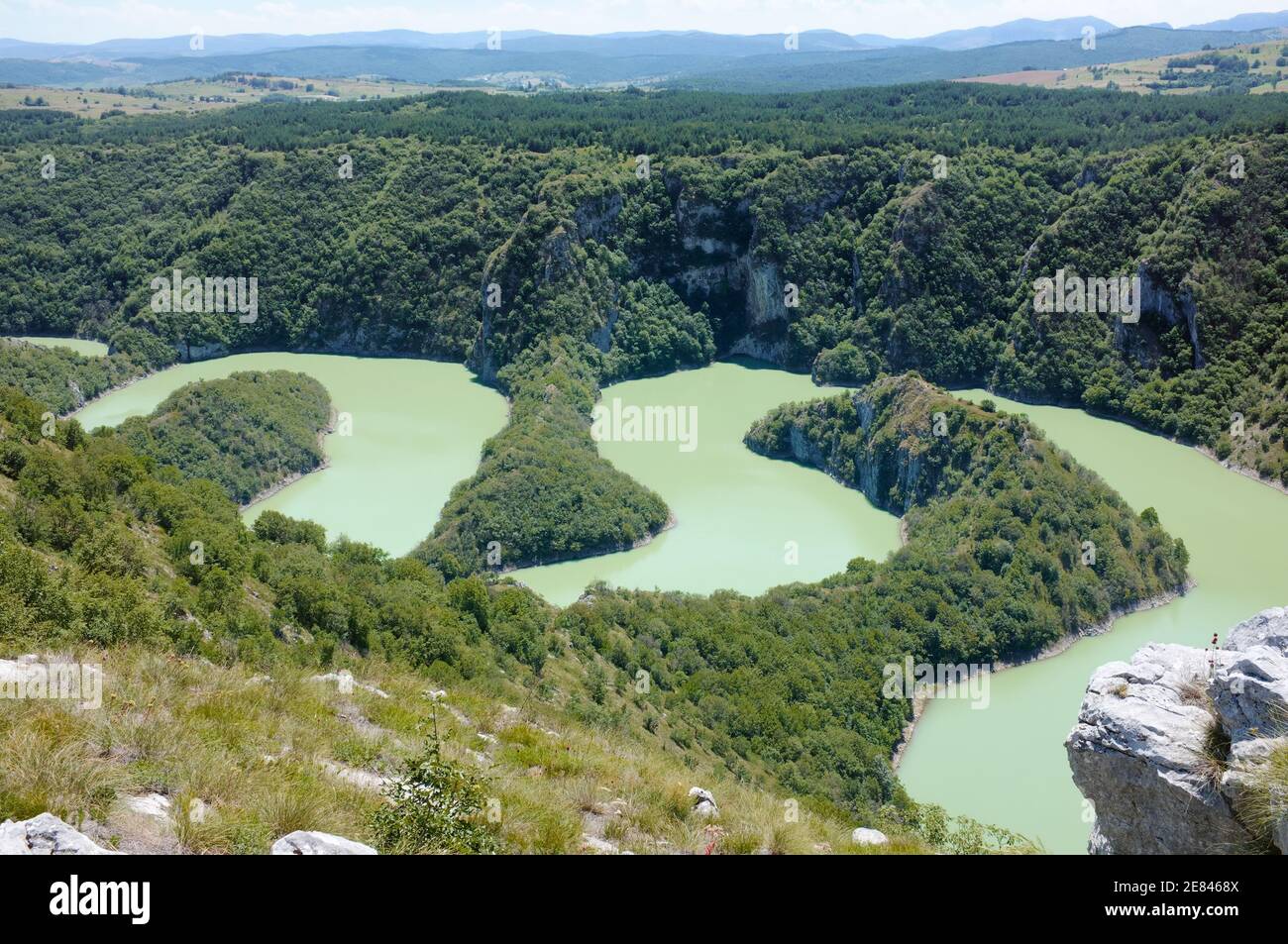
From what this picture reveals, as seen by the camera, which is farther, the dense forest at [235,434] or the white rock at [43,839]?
the dense forest at [235,434]

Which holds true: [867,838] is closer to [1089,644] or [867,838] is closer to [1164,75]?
[1089,644]

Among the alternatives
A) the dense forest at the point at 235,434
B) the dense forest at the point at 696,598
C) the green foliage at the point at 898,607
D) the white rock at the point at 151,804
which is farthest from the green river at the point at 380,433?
the white rock at the point at 151,804

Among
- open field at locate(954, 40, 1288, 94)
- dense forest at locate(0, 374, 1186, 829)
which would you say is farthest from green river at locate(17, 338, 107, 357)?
open field at locate(954, 40, 1288, 94)

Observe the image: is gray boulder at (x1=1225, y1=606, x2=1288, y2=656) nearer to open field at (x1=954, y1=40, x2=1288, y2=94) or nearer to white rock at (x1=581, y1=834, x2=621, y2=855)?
white rock at (x1=581, y1=834, x2=621, y2=855)

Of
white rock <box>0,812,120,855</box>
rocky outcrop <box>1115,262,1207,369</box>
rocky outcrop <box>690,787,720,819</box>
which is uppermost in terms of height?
rocky outcrop <box>1115,262,1207,369</box>

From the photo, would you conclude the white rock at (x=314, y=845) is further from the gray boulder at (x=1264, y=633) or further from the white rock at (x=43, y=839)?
the gray boulder at (x=1264, y=633)

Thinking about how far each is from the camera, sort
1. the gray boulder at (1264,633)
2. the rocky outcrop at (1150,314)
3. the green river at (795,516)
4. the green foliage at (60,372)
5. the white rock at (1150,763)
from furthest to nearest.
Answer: the green foliage at (60,372) → the rocky outcrop at (1150,314) → the green river at (795,516) → the gray boulder at (1264,633) → the white rock at (1150,763)

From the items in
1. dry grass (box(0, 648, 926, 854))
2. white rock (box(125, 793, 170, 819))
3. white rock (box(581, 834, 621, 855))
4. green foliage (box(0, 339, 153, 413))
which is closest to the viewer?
dry grass (box(0, 648, 926, 854))
